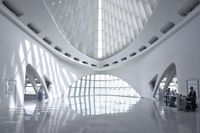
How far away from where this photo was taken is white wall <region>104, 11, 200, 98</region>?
14734 mm

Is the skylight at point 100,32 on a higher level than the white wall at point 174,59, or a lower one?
higher

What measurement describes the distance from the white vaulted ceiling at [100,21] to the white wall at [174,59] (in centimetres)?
314

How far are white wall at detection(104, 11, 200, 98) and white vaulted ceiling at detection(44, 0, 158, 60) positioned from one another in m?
3.14

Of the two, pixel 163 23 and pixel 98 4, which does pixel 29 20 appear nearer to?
pixel 163 23

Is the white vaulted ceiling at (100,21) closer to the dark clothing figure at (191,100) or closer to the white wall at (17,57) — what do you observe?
the white wall at (17,57)

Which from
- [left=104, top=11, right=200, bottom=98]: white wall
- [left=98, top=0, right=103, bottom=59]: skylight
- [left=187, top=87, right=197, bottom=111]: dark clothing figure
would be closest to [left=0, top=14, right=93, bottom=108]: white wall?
[left=98, top=0, right=103, bottom=59]: skylight

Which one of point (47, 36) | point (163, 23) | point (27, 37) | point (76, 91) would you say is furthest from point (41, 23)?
point (76, 91)

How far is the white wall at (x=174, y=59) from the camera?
14.7 metres

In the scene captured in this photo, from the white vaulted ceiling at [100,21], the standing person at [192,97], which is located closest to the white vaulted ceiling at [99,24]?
the white vaulted ceiling at [100,21]

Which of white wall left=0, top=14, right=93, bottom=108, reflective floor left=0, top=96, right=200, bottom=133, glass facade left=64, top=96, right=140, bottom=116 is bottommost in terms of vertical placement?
glass facade left=64, top=96, right=140, bottom=116

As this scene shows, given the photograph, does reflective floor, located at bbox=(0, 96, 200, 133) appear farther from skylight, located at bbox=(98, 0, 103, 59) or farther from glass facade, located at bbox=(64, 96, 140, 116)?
skylight, located at bbox=(98, 0, 103, 59)

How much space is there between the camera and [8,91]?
15.0 m

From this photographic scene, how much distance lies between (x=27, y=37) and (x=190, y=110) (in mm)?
14778

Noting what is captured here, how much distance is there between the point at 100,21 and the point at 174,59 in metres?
16.8
